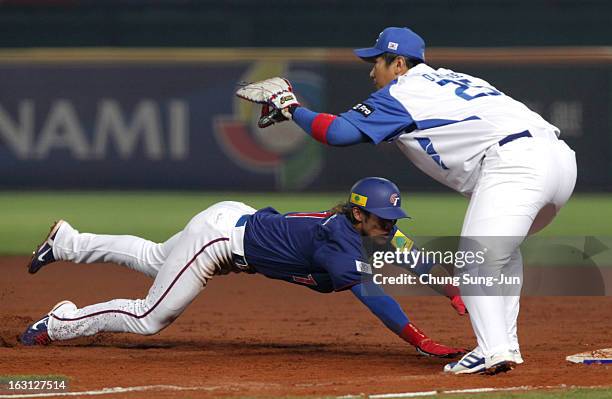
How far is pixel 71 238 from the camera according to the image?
6.50 m

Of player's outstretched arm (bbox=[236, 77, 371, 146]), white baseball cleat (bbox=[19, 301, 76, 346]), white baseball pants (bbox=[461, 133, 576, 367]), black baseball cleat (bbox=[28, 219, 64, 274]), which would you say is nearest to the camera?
white baseball pants (bbox=[461, 133, 576, 367])

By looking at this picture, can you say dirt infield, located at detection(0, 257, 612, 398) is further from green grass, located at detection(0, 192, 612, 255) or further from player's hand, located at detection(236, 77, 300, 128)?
green grass, located at detection(0, 192, 612, 255)

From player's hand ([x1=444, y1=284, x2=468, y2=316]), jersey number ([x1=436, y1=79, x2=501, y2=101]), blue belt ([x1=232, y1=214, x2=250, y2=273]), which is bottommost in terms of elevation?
player's hand ([x1=444, y1=284, x2=468, y2=316])

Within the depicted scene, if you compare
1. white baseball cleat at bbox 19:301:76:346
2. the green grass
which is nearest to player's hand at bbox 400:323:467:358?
white baseball cleat at bbox 19:301:76:346

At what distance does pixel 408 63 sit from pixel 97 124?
30.8 feet

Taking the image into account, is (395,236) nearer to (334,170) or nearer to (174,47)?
(334,170)

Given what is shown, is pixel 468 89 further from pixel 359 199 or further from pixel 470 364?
pixel 470 364

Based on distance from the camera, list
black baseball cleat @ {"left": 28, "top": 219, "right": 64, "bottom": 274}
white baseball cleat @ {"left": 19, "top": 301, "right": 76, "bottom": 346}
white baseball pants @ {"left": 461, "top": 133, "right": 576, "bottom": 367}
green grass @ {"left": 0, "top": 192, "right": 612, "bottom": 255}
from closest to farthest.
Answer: white baseball pants @ {"left": 461, "top": 133, "right": 576, "bottom": 367} < white baseball cleat @ {"left": 19, "top": 301, "right": 76, "bottom": 346} < black baseball cleat @ {"left": 28, "top": 219, "right": 64, "bottom": 274} < green grass @ {"left": 0, "top": 192, "right": 612, "bottom": 255}

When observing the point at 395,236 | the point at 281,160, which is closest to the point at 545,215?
the point at 395,236

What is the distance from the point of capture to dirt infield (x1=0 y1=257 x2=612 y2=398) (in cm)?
530

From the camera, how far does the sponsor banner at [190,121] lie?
14.3 m

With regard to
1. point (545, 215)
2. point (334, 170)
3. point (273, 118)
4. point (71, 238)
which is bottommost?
point (334, 170)
